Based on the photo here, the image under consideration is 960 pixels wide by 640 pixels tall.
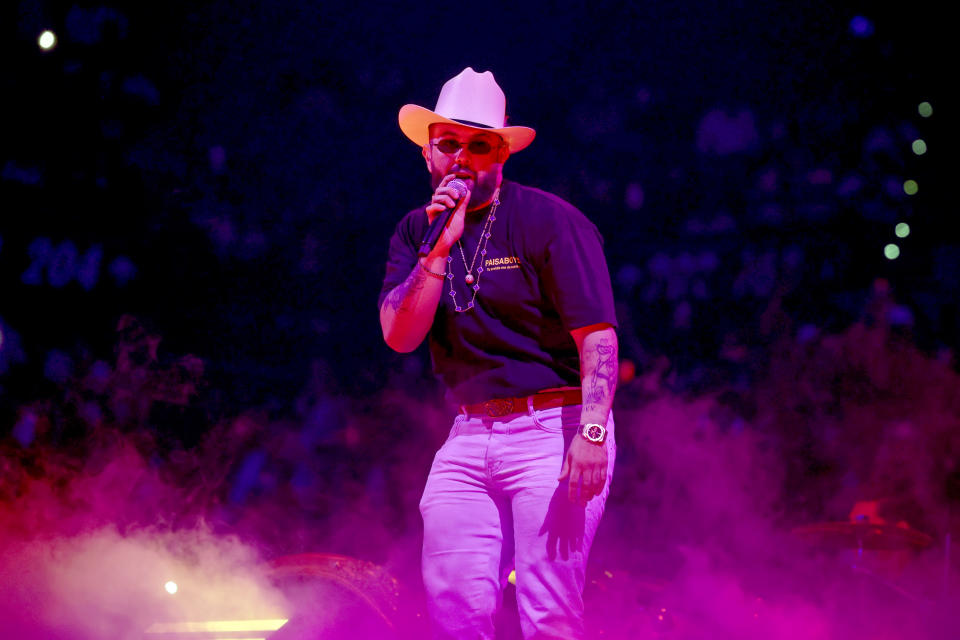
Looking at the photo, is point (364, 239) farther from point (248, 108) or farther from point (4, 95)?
point (4, 95)

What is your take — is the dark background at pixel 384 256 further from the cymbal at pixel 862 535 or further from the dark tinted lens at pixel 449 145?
the dark tinted lens at pixel 449 145

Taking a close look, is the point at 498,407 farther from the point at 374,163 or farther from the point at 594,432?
the point at 374,163

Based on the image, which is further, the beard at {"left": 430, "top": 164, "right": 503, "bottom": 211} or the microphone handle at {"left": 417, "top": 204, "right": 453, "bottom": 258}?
the beard at {"left": 430, "top": 164, "right": 503, "bottom": 211}

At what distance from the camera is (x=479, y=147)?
89.7 inches

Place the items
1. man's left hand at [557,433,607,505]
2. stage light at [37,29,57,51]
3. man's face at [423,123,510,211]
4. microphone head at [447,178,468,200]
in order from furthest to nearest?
stage light at [37,29,57,51], man's face at [423,123,510,211], microphone head at [447,178,468,200], man's left hand at [557,433,607,505]

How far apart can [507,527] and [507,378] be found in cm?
40

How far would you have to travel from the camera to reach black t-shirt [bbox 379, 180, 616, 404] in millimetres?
2082

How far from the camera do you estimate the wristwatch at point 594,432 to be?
191cm

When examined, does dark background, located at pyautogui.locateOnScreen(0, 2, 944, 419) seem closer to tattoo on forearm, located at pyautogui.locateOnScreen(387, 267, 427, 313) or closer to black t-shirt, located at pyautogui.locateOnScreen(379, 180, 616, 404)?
black t-shirt, located at pyautogui.locateOnScreen(379, 180, 616, 404)

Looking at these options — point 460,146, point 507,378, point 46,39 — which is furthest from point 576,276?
point 46,39

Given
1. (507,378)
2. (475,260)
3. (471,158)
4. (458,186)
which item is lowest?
(507,378)

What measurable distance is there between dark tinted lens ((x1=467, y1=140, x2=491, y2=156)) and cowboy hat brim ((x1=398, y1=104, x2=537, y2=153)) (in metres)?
0.04

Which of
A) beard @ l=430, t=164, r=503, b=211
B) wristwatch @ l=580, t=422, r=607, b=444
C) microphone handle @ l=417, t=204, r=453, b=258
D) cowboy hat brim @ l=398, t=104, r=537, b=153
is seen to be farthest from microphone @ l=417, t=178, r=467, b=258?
wristwatch @ l=580, t=422, r=607, b=444

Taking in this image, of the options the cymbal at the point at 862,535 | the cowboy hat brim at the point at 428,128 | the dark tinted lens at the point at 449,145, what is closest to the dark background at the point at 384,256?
the cymbal at the point at 862,535
